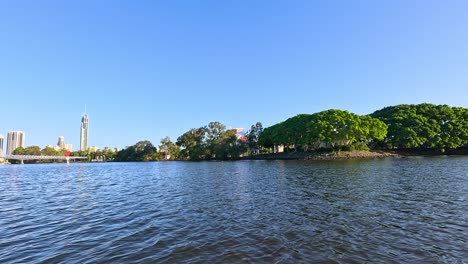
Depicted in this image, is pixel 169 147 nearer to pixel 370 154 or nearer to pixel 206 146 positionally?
pixel 206 146

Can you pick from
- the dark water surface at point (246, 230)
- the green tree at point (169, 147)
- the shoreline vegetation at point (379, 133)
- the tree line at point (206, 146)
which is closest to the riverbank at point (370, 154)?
the shoreline vegetation at point (379, 133)

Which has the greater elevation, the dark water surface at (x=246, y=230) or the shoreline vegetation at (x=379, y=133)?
the shoreline vegetation at (x=379, y=133)

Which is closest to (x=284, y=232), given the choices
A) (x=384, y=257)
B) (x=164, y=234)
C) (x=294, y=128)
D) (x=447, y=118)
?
(x=384, y=257)

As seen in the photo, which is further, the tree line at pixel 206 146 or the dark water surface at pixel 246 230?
the tree line at pixel 206 146

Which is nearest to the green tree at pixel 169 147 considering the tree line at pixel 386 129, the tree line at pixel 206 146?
the tree line at pixel 206 146

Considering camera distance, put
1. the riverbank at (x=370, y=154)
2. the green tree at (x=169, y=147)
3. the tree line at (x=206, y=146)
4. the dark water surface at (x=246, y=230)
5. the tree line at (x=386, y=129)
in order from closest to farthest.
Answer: the dark water surface at (x=246, y=230) < the riverbank at (x=370, y=154) < the tree line at (x=386, y=129) < the tree line at (x=206, y=146) < the green tree at (x=169, y=147)

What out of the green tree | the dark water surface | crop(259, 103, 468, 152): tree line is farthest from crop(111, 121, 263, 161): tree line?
the dark water surface

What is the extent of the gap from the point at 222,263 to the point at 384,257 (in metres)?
5.29

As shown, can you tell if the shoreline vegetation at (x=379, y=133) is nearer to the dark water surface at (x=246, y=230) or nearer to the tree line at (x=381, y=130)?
the tree line at (x=381, y=130)

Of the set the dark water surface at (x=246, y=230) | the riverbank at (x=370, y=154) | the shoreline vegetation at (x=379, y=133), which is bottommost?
the dark water surface at (x=246, y=230)

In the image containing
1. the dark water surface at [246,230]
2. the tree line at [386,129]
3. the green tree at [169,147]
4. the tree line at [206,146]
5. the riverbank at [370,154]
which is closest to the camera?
the dark water surface at [246,230]

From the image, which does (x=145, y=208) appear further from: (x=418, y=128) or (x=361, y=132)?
(x=418, y=128)

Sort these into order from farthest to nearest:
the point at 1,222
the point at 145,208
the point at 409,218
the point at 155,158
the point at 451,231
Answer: the point at 155,158
the point at 145,208
the point at 1,222
the point at 409,218
the point at 451,231

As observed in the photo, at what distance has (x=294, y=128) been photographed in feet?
358
